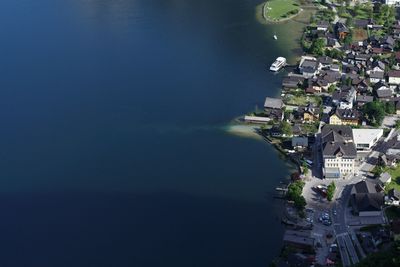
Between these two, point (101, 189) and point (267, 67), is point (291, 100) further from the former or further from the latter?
point (101, 189)

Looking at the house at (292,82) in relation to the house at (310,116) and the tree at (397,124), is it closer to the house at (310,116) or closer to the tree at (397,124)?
the house at (310,116)

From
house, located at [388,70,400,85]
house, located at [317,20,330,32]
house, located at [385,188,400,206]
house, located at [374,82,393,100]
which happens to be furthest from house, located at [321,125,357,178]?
house, located at [317,20,330,32]

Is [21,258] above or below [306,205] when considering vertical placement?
below

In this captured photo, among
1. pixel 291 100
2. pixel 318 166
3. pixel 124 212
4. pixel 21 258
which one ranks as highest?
pixel 291 100

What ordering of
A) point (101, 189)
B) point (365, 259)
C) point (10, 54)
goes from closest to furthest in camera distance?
point (365, 259)
point (101, 189)
point (10, 54)

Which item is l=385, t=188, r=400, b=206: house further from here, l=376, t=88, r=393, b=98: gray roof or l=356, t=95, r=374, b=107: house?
l=376, t=88, r=393, b=98: gray roof

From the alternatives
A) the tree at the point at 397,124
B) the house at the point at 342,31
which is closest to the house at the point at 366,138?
the tree at the point at 397,124

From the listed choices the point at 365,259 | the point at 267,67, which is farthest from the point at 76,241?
the point at 267,67
